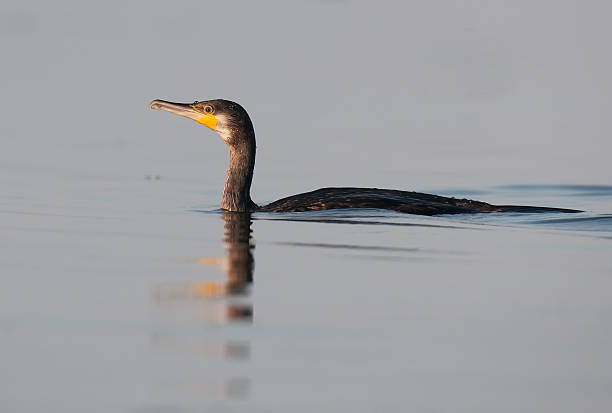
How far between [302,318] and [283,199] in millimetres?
6244

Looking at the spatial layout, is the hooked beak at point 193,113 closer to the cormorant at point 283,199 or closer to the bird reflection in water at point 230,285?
the cormorant at point 283,199

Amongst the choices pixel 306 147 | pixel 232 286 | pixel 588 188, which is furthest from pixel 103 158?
pixel 232 286

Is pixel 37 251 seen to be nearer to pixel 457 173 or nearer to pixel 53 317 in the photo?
pixel 53 317

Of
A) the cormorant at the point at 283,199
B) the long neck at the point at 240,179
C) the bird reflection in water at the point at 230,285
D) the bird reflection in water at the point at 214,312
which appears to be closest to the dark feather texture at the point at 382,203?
the cormorant at the point at 283,199

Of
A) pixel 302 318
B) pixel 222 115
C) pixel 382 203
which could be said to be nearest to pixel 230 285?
pixel 302 318

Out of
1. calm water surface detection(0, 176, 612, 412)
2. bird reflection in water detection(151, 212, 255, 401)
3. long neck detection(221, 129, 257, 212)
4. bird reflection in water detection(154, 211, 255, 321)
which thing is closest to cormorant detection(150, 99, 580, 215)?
long neck detection(221, 129, 257, 212)

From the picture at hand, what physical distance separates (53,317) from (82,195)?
25.3 ft

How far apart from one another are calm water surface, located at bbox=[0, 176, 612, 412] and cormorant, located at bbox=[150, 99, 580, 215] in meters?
1.15

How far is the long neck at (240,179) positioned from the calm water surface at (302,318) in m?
1.94

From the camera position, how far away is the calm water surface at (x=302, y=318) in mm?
5223

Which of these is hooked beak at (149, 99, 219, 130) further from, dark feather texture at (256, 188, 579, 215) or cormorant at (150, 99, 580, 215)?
dark feather texture at (256, 188, 579, 215)

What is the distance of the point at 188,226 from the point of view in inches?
448

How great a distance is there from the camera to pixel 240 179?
44.0 feet

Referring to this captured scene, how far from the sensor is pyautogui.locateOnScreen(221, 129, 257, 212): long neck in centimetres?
1323
